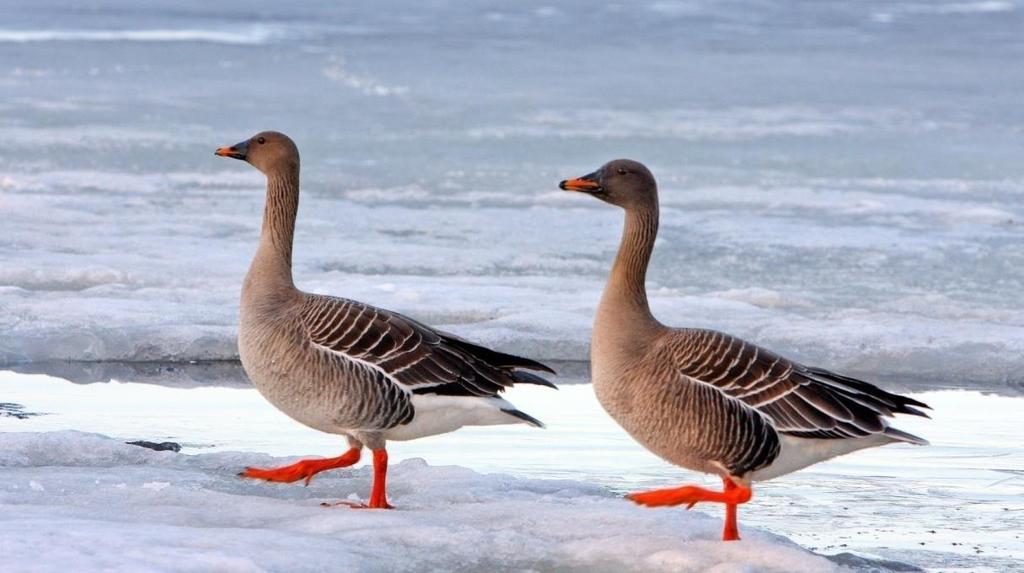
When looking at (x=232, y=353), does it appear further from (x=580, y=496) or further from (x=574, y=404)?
(x=580, y=496)

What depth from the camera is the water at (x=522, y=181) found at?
944cm

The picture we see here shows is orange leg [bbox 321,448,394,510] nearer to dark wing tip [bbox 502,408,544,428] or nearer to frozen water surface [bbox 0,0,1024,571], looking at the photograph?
frozen water surface [bbox 0,0,1024,571]

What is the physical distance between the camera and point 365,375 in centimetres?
594

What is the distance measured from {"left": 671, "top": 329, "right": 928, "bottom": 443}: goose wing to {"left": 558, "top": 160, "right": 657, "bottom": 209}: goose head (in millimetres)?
A: 675

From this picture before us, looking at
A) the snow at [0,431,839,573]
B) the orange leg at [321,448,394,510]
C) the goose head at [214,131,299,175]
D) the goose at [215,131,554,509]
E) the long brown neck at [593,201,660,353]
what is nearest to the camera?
the snow at [0,431,839,573]

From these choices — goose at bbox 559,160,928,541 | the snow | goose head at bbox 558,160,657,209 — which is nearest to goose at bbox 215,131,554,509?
the snow

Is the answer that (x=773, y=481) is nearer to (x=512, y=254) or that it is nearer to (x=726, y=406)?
(x=726, y=406)

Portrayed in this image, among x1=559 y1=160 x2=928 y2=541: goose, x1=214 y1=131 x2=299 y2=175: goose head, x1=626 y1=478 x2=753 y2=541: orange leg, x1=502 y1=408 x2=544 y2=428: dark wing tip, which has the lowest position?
x1=626 y1=478 x2=753 y2=541: orange leg

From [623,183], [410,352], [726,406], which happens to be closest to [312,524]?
[410,352]

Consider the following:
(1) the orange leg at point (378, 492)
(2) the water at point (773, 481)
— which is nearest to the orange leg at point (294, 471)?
(1) the orange leg at point (378, 492)

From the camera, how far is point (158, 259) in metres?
Result: 10.8

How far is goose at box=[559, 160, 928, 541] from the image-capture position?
17.9ft

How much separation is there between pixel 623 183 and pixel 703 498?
123 cm

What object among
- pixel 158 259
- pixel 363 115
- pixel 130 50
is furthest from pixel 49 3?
pixel 158 259
